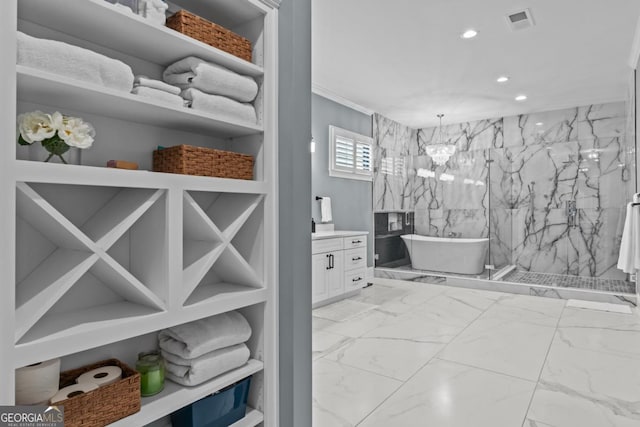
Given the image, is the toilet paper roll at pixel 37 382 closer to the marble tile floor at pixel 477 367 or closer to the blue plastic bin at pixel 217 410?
the blue plastic bin at pixel 217 410

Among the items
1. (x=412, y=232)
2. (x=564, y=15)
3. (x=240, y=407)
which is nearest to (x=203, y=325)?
(x=240, y=407)

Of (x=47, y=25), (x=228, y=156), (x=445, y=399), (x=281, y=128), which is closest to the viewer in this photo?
(x=47, y=25)

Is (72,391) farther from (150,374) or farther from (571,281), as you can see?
(571,281)

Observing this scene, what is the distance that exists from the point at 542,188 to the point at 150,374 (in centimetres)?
625

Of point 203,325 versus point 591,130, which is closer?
point 203,325

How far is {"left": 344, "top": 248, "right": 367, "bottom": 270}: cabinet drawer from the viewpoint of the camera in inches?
178

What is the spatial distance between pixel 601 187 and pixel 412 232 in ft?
9.43

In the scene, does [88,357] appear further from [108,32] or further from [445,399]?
[445,399]

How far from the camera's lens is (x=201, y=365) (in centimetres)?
125

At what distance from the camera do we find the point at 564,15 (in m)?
3.10

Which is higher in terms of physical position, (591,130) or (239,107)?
(591,130)

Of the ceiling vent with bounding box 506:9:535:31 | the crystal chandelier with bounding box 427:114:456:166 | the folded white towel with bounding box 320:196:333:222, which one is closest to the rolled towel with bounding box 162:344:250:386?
the ceiling vent with bounding box 506:9:535:31

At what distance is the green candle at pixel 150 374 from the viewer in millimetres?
1193

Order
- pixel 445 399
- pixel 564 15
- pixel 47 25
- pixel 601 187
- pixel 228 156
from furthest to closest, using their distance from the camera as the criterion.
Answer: pixel 601 187 < pixel 564 15 < pixel 445 399 < pixel 228 156 < pixel 47 25
